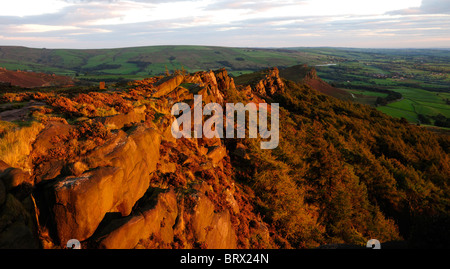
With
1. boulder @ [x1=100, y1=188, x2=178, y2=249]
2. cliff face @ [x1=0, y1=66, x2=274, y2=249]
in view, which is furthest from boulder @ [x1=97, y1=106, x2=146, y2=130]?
boulder @ [x1=100, y1=188, x2=178, y2=249]

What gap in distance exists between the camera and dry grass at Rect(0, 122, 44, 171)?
8.22 m

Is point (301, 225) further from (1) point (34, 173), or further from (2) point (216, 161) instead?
(1) point (34, 173)

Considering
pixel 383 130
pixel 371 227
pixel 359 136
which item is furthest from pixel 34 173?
pixel 383 130

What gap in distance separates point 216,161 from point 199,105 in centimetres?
632

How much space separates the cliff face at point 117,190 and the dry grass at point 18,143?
0.74 feet

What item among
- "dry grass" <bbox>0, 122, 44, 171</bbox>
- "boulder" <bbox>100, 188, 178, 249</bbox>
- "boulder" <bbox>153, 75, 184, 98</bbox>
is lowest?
"boulder" <bbox>100, 188, 178, 249</bbox>

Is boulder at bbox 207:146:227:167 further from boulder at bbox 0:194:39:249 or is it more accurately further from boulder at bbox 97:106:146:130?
boulder at bbox 0:194:39:249

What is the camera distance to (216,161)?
19.2 meters

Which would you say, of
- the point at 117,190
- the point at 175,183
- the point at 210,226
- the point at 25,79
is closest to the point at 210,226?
the point at 210,226

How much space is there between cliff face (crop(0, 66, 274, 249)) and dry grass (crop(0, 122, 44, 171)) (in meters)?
0.22

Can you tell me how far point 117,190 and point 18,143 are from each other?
428 centimetres

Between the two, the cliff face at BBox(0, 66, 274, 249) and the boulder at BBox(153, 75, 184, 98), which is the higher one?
the boulder at BBox(153, 75, 184, 98)

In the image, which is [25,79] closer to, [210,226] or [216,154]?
[216,154]

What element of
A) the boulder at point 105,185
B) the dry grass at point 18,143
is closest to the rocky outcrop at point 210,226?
the boulder at point 105,185
